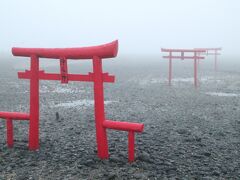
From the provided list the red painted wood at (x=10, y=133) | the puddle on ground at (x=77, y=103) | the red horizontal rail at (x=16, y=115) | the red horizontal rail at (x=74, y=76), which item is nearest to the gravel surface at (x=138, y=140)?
the puddle on ground at (x=77, y=103)

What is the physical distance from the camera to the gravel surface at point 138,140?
220 inches

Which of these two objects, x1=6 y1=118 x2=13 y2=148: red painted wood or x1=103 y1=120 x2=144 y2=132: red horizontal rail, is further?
x1=6 y1=118 x2=13 y2=148: red painted wood

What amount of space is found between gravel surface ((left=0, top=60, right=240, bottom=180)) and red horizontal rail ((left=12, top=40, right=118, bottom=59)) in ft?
5.90

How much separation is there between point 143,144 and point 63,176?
7.16 feet

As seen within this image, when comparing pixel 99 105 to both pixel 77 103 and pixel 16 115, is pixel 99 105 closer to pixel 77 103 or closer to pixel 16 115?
pixel 16 115

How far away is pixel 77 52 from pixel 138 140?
252 cm

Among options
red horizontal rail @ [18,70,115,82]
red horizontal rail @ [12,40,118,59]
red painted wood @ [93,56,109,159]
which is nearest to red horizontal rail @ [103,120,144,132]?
red painted wood @ [93,56,109,159]

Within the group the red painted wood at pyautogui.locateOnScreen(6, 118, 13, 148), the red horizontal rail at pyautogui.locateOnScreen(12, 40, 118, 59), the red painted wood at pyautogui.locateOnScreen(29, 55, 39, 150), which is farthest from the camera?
the red painted wood at pyautogui.locateOnScreen(6, 118, 13, 148)

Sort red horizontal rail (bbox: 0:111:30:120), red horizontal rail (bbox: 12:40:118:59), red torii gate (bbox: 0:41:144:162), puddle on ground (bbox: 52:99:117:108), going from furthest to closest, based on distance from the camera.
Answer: puddle on ground (bbox: 52:99:117:108)
red horizontal rail (bbox: 0:111:30:120)
red torii gate (bbox: 0:41:144:162)
red horizontal rail (bbox: 12:40:118:59)

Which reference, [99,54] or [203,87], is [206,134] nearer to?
[99,54]

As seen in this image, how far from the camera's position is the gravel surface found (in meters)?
5.59

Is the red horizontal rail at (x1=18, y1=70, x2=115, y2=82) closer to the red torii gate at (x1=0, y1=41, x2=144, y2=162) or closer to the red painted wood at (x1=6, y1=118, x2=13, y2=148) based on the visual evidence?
the red torii gate at (x1=0, y1=41, x2=144, y2=162)

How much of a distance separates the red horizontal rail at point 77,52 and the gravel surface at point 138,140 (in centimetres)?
180

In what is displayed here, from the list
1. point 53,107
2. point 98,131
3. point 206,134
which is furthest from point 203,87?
point 98,131
